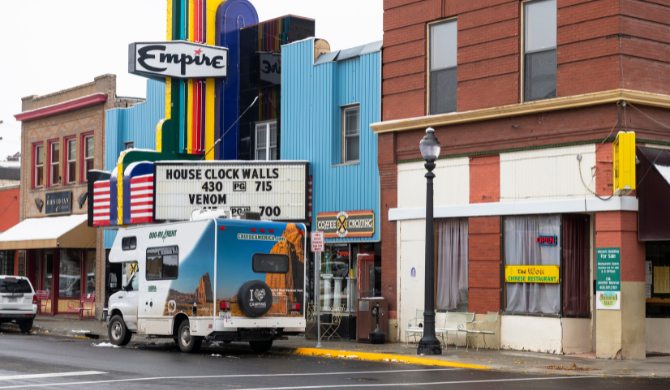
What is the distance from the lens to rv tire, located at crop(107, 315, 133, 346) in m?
20.1

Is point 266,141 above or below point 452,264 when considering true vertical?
above

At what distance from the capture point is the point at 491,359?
16.5 meters

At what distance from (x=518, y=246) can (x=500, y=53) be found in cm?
431

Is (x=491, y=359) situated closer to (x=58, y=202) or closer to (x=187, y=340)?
(x=187, y=340)

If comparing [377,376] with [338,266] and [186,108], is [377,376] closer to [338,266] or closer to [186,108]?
[338,266]

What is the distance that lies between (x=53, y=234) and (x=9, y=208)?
25.9ft

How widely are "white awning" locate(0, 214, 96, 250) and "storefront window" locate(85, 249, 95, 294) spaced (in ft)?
3.44

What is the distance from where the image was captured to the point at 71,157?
33.3 meters

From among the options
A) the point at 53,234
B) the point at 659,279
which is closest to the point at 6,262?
the point at 53,234

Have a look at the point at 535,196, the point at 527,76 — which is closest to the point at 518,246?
the point at 535,196

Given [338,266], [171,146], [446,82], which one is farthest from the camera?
[171,146]

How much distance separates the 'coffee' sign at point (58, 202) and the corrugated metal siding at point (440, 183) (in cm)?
1690

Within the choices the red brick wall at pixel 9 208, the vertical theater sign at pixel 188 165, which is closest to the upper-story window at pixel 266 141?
the vertical theater sign at pixel 188 165

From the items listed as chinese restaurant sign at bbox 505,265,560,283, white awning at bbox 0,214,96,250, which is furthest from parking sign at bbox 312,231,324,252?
white awning at bbox 0,214,96,250
